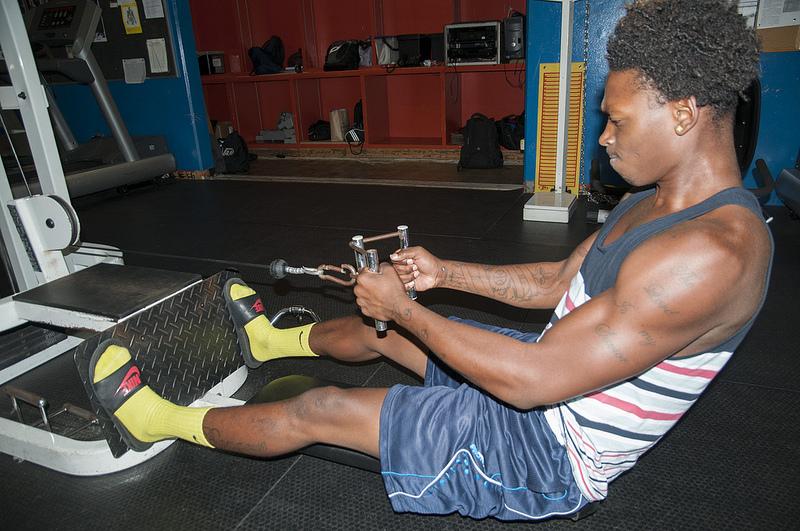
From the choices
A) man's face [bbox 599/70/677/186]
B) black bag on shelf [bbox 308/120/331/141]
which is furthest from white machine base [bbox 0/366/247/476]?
black bag on shelf [bbox 308/120/331/141]

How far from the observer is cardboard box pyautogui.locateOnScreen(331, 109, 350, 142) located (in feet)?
21.6

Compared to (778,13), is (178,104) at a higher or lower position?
lower

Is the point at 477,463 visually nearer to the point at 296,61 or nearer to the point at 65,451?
the point at 65,451

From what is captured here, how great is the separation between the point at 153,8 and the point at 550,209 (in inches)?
165

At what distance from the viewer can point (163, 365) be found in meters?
1.63

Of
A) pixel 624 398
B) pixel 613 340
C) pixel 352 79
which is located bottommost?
pixel 624 398

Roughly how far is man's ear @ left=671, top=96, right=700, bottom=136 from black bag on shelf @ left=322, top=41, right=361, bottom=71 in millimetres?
5639

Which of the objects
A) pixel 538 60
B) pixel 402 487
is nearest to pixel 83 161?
pixel 538 60

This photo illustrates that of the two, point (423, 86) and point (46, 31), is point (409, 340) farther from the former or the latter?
point (423, 86)

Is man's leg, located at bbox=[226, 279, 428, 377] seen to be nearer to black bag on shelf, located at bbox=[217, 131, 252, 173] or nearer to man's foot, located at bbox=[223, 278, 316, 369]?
man's foot, located at bbox=[223, 278, 316, 369]

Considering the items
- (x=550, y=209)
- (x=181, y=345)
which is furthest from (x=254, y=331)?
(x=550, y=209)

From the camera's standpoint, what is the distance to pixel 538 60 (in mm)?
4043

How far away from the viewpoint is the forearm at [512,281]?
145cm

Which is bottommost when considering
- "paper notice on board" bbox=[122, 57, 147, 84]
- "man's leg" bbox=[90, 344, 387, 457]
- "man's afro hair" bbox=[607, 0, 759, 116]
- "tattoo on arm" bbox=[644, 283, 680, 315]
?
"man's leg" bbox=[90, 344, 387, 457]
